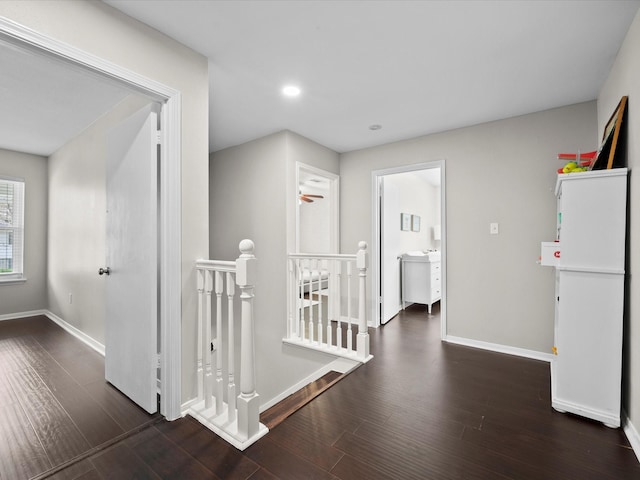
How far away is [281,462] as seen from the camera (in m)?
1.50

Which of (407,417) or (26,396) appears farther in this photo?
(26,396)

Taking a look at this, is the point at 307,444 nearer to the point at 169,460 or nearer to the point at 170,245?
the point at 169,460

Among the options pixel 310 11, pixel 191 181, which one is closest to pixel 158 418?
pixel 191 181

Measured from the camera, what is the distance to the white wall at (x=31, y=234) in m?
4.25

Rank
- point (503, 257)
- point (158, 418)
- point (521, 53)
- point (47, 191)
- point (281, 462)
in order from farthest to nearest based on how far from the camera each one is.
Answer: point (47, 191)
point (503, 257)
point (521, 53)
point (158, 418)
point (281, 462)

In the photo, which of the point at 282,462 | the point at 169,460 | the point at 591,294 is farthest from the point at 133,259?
the point at 591,294

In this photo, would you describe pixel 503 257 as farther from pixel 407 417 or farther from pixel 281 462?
pixel 281 462

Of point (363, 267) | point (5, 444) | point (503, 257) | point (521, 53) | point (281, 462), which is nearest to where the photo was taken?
point (281, 462)

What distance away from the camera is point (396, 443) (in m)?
1.67

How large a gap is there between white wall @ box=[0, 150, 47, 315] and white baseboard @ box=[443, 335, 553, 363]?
18.7 feet

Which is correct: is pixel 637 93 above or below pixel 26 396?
above

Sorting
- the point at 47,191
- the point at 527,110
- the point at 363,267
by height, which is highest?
the point at 527,110

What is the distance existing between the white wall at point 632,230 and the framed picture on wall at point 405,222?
336cm

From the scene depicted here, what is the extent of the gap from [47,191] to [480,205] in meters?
5.97
